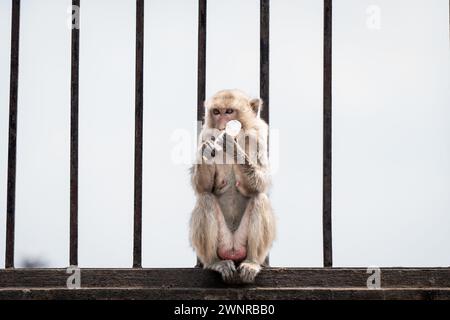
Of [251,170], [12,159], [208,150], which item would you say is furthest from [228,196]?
[12,159]

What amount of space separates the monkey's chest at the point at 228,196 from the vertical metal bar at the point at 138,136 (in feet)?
4.38

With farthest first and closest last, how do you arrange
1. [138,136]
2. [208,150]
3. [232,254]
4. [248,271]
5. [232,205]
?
[232,205], [232,254], [208,150], [248,271], [138,136]

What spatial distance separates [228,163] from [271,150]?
0.88 metres

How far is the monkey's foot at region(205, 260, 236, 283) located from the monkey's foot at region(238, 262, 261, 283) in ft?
A: 0.19

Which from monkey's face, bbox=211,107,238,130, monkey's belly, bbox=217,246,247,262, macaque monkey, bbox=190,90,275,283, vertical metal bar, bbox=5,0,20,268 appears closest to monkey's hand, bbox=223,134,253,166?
macaque monkey, bbox=190,90,275,283

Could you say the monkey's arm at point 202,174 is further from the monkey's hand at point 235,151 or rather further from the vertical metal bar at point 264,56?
the vertical metal bar at point 264,56

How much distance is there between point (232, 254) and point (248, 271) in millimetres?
660

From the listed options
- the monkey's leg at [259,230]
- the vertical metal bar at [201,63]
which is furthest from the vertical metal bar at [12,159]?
the monkey's leg at [259,230]

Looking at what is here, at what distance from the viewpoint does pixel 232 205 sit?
Answer: 6.40 metres

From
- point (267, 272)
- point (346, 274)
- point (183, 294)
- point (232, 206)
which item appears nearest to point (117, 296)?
point (183, 294)

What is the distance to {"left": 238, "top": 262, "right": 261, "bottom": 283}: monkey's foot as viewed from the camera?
5.35 m

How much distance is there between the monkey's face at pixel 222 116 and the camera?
6719mm

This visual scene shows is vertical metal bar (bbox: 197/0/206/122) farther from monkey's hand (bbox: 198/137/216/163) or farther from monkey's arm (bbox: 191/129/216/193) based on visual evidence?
monkey's arm (bbox: 191/129/216/193)

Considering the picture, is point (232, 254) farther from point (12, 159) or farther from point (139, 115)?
point (12, 159)
